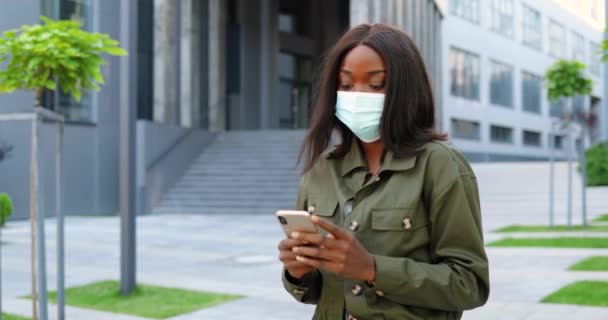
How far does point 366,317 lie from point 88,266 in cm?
945

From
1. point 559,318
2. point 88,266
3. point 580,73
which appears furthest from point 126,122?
point 580,73

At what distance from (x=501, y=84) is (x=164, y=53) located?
30.8 metres

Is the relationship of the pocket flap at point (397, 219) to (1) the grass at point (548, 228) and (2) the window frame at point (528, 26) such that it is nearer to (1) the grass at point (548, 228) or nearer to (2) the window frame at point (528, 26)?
(1) the grass at point (548, 228)

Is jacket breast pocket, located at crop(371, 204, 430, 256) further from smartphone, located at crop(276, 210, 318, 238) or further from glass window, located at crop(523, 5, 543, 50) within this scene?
glass window, located at crop(523, 5, 543, 50)

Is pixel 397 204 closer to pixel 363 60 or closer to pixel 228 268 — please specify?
pixel 363 60

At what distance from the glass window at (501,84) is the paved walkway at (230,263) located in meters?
29.0

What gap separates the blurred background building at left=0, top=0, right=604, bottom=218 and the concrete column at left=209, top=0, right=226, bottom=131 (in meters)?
0.06

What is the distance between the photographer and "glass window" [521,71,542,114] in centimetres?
5319

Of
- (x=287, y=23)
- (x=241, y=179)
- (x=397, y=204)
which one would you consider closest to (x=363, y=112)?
(x=397, y=204)

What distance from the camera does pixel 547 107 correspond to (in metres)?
57.4

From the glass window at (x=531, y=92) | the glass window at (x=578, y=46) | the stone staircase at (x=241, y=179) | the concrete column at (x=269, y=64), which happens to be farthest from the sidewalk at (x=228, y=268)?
the glass window at (x=578, y=46)

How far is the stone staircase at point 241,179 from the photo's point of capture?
70.1ft

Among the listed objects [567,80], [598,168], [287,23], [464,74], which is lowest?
[598,168]

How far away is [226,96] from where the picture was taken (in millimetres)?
31438
